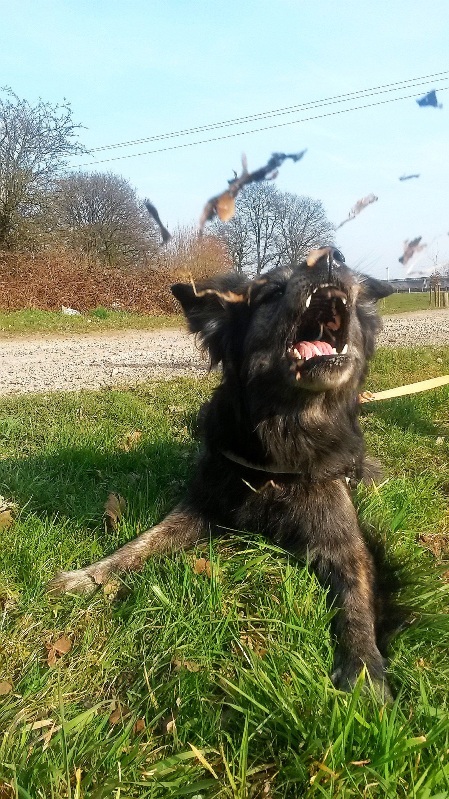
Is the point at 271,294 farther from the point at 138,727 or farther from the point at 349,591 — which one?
the point at 138,727

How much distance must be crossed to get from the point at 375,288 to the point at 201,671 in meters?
2.36

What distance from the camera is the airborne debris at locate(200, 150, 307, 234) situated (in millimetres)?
2232

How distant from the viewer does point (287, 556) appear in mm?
3107

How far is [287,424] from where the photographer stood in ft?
10.8

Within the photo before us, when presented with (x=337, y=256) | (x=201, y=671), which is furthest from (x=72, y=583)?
(x=337, y=256)

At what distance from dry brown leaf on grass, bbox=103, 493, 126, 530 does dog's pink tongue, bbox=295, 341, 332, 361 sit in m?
1.44

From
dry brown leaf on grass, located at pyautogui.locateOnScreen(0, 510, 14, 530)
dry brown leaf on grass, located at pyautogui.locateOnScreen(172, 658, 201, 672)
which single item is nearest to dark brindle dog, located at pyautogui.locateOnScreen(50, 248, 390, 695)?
dry brown leaf on grass, located at pyautogui.locateOnScreen(0, 510, 14, 530)

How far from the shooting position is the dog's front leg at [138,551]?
2.99m

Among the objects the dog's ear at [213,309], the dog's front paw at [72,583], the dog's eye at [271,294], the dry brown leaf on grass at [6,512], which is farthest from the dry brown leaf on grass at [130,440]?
the dog's eye at [271,294]

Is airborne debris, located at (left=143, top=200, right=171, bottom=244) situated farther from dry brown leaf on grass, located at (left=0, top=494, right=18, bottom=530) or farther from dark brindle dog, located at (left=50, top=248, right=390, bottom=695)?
dry brown leaf on grass, located at (left=0, top=494, right=18, bottom=530)

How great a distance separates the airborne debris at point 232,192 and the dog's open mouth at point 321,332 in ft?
2.43

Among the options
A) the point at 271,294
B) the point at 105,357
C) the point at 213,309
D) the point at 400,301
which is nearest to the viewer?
the point at 271,294

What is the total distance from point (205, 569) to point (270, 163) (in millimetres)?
1833

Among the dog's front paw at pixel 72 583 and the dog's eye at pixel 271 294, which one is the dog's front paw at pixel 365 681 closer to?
the dog's front paw at pixel 72 583
